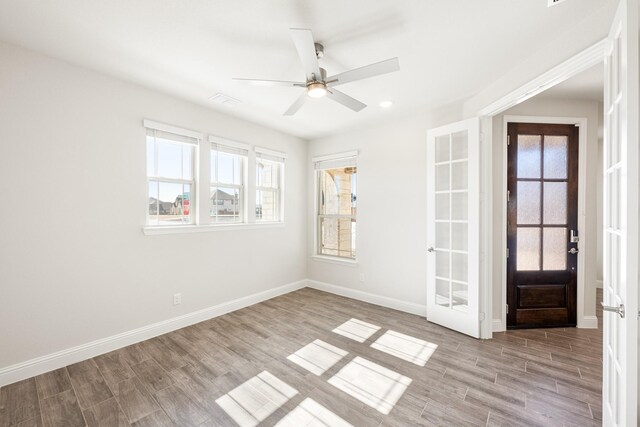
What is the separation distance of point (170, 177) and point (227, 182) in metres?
0.79

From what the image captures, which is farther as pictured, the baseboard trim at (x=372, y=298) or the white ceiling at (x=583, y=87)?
the baseboard trim at (x=372, y=298)

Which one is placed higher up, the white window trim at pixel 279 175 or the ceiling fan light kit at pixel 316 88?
the ceiling fan light kit at pixel 316 88

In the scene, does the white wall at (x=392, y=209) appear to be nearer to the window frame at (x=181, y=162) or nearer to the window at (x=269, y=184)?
the window at (x=269, y=184)

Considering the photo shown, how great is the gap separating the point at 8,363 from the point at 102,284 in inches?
31.3

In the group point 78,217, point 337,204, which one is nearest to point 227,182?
point 78,217

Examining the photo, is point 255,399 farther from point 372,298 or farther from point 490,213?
point 490,213

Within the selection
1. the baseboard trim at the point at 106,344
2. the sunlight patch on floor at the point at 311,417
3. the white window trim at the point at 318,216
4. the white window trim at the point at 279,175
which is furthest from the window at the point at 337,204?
the sunlight patch on floor at the point at 311,417

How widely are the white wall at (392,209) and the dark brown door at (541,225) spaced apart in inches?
38.6

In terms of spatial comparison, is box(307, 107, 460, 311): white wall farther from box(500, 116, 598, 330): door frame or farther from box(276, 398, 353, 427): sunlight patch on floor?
box(276, 398, 353, 427): sunlight patch on floor

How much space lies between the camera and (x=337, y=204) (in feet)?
15.8

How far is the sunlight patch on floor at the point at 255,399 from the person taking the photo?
184 centimetres

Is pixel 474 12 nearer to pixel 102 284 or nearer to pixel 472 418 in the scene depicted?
pixel 472 418

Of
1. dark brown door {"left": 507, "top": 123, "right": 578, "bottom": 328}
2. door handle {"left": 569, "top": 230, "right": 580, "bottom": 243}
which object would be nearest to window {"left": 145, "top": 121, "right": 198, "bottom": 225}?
dark brown door {"left": 507, "top": 123, "right": 578, "bottom": 328}

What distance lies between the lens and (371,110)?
3496 mm
